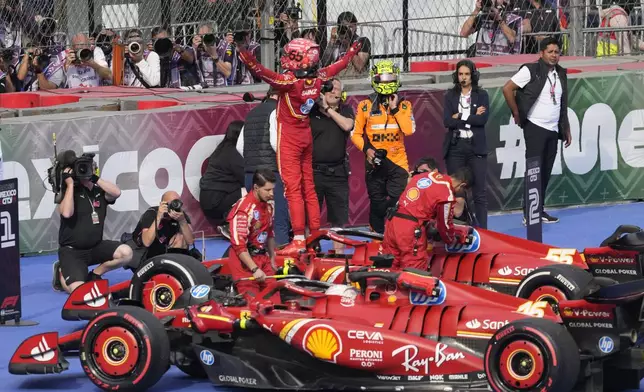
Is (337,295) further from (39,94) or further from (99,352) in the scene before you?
(39,94)

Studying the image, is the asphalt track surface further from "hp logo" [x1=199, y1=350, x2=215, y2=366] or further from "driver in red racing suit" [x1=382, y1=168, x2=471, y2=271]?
"driver in red racing suit" [x1=382, y1=168, x2=471, y2=271]

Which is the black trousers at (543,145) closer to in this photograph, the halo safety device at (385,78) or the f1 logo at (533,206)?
the f1 logo at (533,206)

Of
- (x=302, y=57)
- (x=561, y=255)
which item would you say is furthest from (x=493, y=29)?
(x=561, y=255)

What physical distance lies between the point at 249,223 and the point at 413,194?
1.36 meters

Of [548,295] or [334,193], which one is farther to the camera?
[334,193]

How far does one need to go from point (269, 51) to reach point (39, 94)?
316cm

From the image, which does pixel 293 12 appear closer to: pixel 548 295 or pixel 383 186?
pixel 383 186

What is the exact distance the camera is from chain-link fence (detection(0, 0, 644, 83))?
17.3 m

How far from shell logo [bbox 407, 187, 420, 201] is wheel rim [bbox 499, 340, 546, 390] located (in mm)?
2375

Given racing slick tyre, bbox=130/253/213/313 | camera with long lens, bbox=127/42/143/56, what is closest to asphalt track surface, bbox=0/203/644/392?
racing slick tyre, bbox=130/253/213/313

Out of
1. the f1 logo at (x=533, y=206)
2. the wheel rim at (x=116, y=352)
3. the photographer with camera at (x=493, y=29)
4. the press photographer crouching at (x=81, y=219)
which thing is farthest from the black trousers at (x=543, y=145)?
the wheel rim at (x=116, y=352)

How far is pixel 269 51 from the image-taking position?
1669 cm

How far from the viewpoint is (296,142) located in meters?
13.2

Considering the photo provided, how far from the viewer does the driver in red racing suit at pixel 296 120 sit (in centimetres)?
1320
